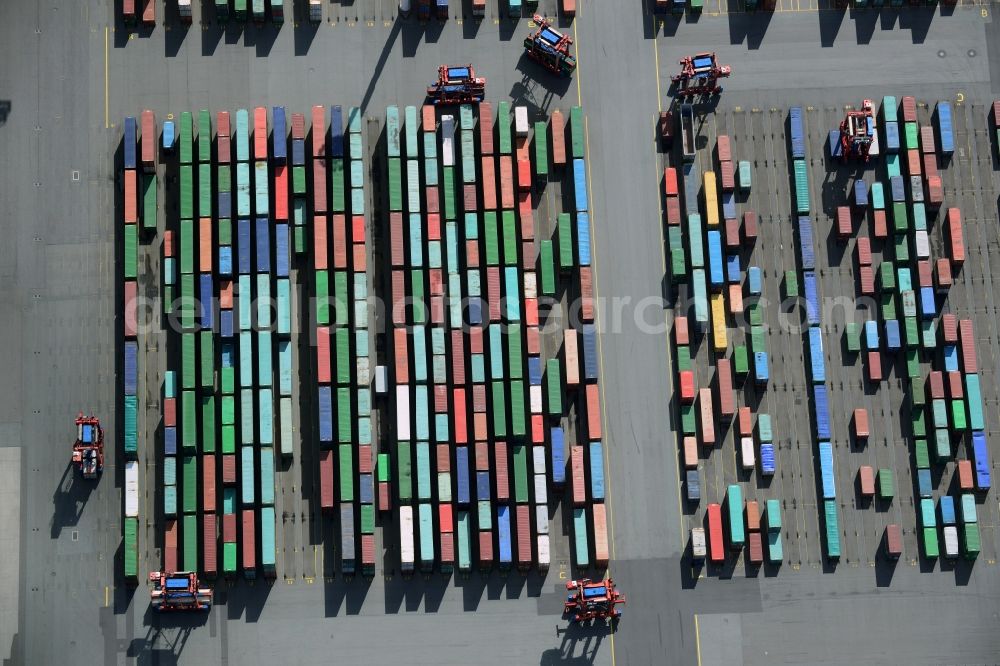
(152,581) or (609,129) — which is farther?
(609,129)

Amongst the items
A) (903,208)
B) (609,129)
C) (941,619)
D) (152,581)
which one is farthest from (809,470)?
(152,581)

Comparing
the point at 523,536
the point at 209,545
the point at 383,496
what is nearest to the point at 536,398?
the point at 523,536

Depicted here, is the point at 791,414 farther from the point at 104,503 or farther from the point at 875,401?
the point at 104,503

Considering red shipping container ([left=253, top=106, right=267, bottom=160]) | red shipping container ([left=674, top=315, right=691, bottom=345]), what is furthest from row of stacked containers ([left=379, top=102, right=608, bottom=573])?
red shipping container ([left=253, top=106, right=267, bottom=160])

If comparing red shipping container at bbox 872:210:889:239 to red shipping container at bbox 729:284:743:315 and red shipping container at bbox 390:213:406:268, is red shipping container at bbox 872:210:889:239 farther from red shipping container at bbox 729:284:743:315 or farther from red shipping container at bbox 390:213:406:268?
red shipping container at bbox 390:213:406:268

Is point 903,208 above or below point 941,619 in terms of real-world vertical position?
above
